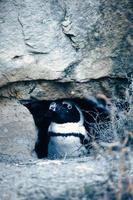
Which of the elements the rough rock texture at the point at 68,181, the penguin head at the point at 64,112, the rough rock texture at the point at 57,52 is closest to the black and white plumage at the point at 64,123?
the penguin head at the point at 64,112

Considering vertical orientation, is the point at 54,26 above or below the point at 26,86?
above

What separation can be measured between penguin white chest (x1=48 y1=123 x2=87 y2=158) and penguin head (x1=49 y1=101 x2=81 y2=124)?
0.18ft

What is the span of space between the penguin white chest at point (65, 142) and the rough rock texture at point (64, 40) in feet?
2.33

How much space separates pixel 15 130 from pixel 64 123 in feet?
2.14

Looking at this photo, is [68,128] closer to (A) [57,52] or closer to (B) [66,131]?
(B) [66,131]

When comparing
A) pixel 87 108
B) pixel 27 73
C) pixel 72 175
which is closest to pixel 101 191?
pixel 72 175

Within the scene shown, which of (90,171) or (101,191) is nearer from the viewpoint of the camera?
(101,191)

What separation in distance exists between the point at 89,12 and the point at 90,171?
1.38 metres

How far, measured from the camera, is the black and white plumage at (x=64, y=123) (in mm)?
4125

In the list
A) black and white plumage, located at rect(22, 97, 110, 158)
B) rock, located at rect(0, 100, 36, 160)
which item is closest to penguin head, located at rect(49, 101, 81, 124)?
black and white plumage, located at rect(22, 97, 110, 158)

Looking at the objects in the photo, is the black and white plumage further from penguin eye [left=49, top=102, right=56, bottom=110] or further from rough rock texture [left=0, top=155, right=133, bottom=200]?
rough rock texture [left=0, top=155, right=133, bottom=200]

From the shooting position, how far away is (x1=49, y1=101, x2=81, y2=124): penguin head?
4.16 metres

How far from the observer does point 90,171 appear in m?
2.71

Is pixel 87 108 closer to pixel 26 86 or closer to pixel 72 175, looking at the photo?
pixel 26 86
